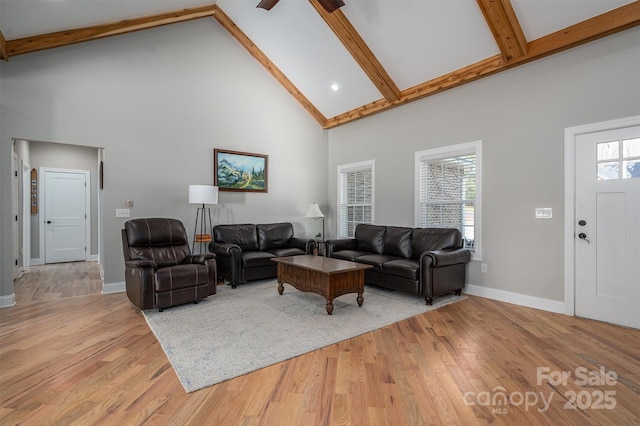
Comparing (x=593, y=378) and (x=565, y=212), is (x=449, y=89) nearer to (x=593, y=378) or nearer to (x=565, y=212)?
(x=565, y=212)

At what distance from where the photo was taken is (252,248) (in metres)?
5.60

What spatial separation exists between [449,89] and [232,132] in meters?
3.66

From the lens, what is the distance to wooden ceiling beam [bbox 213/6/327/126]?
5520 millimetres

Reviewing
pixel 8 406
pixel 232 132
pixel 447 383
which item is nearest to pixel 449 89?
pixel 232 132

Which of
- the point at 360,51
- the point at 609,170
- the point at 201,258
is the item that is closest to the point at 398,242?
the point at 609,170

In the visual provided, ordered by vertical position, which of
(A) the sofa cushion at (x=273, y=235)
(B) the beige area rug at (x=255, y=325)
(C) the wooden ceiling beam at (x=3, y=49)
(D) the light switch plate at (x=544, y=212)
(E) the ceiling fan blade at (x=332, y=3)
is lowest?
(B) the beige area rug at (x=255, y=325)

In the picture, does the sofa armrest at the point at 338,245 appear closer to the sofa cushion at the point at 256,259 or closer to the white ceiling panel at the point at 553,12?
the sofa cushion at the point at 256,259

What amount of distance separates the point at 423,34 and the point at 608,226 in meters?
3.15

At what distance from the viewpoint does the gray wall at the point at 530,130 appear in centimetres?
339

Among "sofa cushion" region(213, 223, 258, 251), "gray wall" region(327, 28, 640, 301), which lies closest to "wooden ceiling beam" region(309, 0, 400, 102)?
"gray wall" region(327, 28, 640, 301)

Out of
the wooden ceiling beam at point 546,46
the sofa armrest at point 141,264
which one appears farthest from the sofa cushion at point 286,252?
the wooden ceiling beam at point 546,46

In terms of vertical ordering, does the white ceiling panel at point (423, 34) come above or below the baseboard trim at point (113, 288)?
above

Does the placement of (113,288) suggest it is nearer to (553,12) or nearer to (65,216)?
(65,216)

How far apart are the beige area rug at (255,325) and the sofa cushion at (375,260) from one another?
383mm
